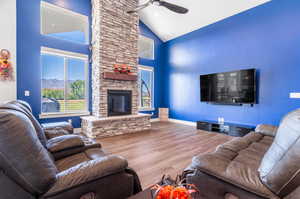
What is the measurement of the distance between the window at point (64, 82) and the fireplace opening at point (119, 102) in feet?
2.75

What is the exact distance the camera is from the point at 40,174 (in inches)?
36.1

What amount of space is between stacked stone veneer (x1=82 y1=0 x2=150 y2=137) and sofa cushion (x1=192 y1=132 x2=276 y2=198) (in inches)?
123

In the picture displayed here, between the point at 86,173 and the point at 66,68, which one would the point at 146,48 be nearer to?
the point at 66,68

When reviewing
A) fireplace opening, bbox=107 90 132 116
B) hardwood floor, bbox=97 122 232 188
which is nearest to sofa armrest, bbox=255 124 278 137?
hardwood floor, bbox=97 122 232 188

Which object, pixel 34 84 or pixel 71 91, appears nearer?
pixel 34 84

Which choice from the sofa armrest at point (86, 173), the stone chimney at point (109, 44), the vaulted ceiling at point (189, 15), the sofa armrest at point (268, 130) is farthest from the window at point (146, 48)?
the sofa armrest at point (86, 173)

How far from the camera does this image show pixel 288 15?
3.64 m

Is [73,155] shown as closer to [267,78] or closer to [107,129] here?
[107,129]

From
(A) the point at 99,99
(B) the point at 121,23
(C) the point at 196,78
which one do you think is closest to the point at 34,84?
(A) the point at 99,99

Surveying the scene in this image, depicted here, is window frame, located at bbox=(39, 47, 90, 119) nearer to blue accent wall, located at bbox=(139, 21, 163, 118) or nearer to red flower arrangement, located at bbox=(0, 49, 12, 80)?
red flower arrangement, located at bbox=(0, 49, 12, 80)

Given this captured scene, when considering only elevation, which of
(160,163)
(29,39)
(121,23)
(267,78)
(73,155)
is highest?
(121,23)

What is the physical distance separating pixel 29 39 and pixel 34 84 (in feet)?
3.68

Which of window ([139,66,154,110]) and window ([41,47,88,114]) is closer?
window ([41,47,88,114])

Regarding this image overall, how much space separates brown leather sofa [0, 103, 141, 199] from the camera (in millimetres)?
859
